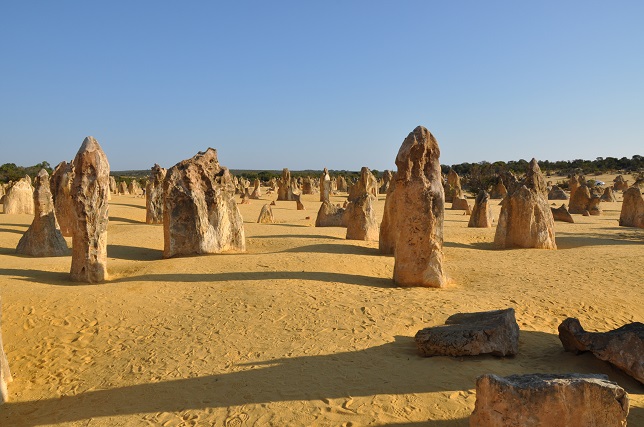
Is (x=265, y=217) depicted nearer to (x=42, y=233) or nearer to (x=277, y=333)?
(x=42, y=233)

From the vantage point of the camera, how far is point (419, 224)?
9.84 meters

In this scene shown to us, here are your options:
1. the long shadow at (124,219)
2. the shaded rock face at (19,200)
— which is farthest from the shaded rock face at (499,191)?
the shaded rock face at (19,200)

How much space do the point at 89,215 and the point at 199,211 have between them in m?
3.24

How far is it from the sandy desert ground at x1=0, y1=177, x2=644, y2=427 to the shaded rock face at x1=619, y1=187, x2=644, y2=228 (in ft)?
23.2

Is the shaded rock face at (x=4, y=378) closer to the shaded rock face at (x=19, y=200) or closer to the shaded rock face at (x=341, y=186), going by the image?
the shaded rock face at (x=19, y=200)

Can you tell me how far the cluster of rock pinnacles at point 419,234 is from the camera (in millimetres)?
4293

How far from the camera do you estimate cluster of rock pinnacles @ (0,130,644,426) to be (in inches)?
169

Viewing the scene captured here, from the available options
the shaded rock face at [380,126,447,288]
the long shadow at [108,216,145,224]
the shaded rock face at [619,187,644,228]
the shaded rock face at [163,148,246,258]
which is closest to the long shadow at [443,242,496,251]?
the shaded rock face at [380,126,447,288]

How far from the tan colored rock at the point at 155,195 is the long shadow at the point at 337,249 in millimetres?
8980

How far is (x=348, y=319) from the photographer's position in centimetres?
795

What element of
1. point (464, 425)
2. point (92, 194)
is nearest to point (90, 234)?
point (92, 194)

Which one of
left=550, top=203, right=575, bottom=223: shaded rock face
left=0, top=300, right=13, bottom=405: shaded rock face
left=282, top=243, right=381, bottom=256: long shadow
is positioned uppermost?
left=550, top=203, right=575, bottom=223: shaded rock face

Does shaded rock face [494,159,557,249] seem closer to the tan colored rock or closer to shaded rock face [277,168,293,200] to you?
the tan colored rock

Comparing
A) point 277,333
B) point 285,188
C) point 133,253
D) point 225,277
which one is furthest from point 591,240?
point 285,188
